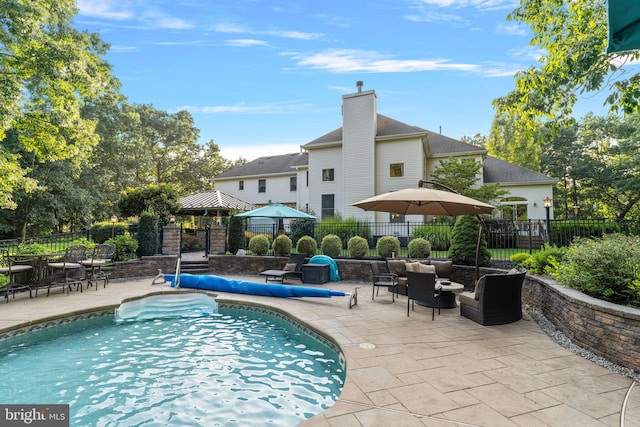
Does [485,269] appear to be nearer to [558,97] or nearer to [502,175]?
[558,97]

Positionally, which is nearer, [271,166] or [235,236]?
[235,236]

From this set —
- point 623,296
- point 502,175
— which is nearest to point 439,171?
point 502,175

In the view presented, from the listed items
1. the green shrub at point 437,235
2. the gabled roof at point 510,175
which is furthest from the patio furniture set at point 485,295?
the gabled roof at point 510,175

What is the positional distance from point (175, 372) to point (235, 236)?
358 inches

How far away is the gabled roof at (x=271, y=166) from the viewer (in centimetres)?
2789

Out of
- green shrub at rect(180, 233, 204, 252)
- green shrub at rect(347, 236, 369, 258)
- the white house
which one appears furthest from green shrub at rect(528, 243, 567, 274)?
green shrub at rect(180, 233, 204, 252)

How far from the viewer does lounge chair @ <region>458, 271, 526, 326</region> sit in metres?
5.42

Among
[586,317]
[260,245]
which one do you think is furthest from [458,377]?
[260,245]

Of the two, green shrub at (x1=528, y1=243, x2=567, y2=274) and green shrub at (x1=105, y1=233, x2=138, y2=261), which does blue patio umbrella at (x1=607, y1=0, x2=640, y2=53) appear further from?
Result: green shrub at (x1=105, y1=233, x2=138, y2=261)

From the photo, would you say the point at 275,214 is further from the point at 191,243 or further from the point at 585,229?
the point at 585,229

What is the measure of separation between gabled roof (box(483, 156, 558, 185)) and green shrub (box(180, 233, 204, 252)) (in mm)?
18848

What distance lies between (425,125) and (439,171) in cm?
795

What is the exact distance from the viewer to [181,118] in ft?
108

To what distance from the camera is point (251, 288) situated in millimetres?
8547
